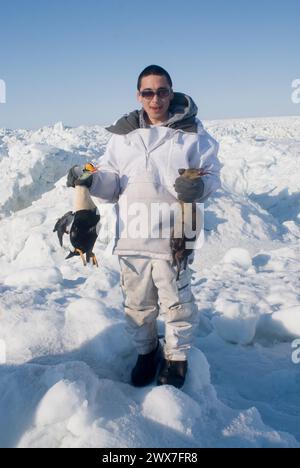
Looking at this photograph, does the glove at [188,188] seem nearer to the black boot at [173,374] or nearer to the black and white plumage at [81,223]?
the black and white plumage at [81,223]

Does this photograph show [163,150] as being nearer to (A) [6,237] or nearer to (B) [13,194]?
(A) [6,237]

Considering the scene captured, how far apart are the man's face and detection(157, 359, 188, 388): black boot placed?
1.39 m

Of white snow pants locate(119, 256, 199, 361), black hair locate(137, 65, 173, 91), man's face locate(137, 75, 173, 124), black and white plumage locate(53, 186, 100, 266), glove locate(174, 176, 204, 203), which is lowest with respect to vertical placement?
white snow pants locate(119, 256, 199, 361)

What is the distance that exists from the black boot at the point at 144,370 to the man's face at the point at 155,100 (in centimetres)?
138

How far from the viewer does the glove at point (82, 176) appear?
2.08 m

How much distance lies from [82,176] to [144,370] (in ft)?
3.83

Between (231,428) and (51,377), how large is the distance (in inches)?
36.1

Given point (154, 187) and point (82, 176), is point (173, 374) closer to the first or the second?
point (154, 187)

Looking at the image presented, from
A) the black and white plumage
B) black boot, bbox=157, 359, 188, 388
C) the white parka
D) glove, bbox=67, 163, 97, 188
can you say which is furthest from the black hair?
black boot, bbox=157, 359, 188, 388

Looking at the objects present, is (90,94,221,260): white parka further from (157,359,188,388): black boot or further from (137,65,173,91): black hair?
(157,359,188,388): black boot

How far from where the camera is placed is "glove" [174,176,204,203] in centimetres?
199

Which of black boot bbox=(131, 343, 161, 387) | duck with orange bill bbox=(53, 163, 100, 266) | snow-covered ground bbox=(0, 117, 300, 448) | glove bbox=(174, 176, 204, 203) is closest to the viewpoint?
snow-covered ground bbox=(0, 117, 300, 448)

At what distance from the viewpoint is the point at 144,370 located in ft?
7.49
